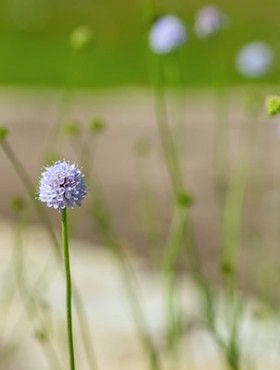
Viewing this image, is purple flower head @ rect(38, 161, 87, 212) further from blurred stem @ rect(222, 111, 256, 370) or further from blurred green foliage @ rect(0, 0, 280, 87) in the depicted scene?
blurred green foliage @ rect(0, 0, 280, 87)

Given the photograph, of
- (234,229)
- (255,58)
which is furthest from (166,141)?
(234,229)

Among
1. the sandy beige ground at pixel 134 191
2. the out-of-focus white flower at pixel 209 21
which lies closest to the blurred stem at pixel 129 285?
the sandy beige ground at pixel 134 191

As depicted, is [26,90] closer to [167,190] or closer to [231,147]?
[231,147]

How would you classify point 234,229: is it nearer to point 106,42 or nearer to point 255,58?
point 255,58

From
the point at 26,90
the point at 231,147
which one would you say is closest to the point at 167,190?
the point at 231,147

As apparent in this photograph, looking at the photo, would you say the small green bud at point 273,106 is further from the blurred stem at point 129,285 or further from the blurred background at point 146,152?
the blurred stem at point 129,285

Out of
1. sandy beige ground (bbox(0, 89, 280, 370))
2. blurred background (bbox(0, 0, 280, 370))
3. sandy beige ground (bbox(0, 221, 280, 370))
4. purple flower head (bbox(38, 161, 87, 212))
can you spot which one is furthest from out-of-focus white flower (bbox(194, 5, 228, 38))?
purple flower head (bbox(38, 161, 87, 212))
